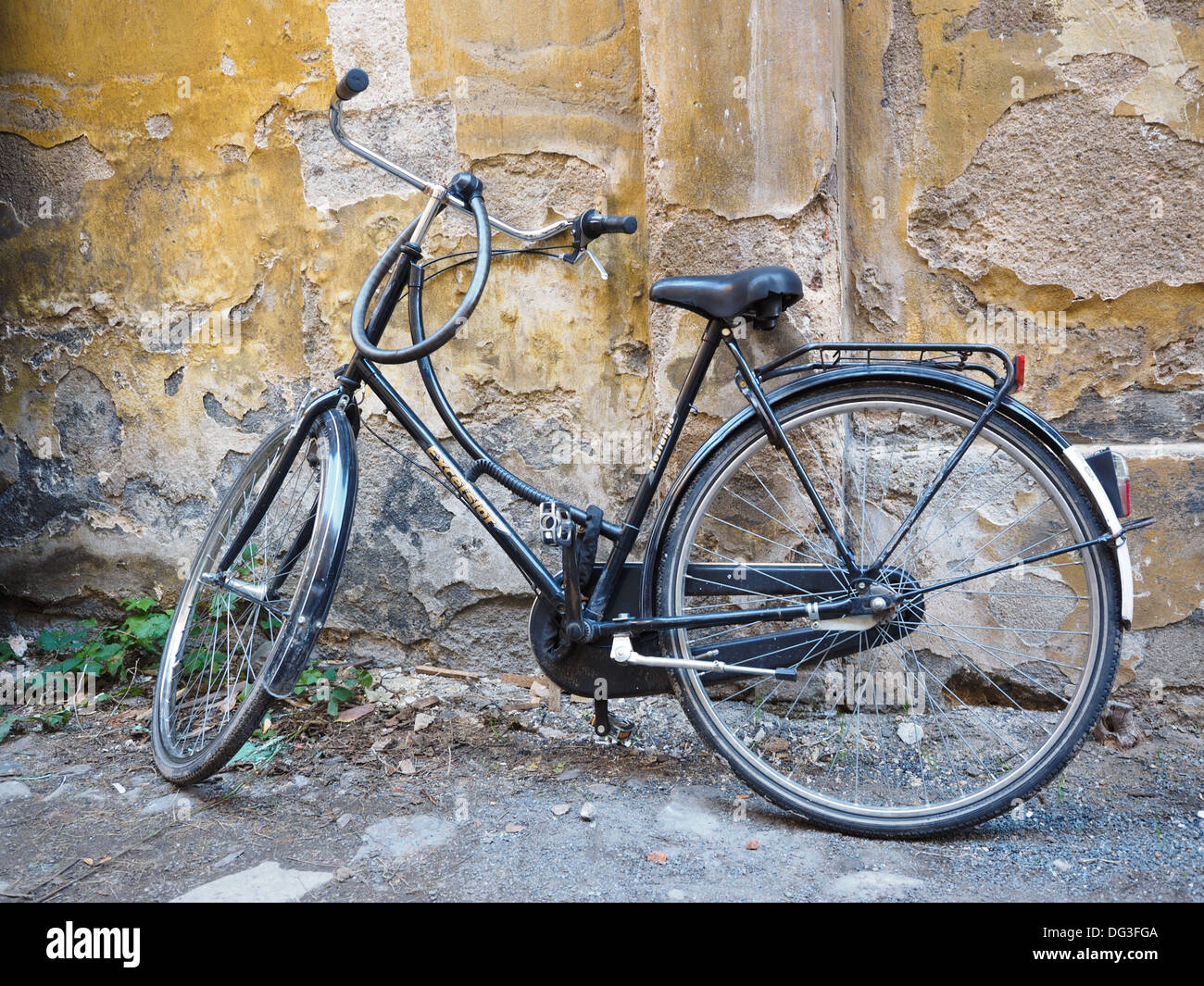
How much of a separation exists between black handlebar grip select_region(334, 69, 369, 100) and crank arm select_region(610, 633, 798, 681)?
1376mm

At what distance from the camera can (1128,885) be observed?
6.06ft

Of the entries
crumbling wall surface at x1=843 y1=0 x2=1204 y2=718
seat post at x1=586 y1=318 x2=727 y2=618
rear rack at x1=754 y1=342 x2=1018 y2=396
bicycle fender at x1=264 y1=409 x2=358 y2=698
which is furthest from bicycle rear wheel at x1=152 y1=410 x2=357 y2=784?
crumbling wall surface at x1=843 y1=0 x2=1204 y2=718

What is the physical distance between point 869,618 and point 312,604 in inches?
49.1

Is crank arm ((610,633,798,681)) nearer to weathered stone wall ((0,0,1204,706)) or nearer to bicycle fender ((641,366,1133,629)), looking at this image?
bicycle fender ((641,366,1133,629))

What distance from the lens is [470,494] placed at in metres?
2.27

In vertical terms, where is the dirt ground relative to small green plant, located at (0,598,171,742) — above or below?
below

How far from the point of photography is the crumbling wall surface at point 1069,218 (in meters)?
2.31

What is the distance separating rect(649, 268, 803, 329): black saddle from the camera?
204 cm

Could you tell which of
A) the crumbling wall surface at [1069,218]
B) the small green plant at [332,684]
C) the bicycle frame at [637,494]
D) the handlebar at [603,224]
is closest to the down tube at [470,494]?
the bicycle frame at [637,494]

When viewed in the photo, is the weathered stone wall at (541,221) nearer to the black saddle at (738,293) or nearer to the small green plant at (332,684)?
the small green plant at (332,684)

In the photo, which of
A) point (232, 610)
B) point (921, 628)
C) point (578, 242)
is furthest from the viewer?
point (232, 610)

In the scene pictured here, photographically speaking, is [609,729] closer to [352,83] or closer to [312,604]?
[312,604]

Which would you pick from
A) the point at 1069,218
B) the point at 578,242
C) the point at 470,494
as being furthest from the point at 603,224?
the point at 1069,218
